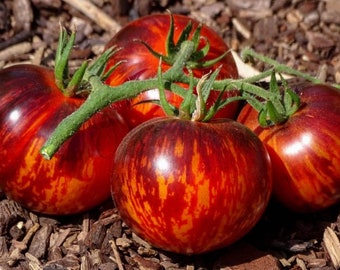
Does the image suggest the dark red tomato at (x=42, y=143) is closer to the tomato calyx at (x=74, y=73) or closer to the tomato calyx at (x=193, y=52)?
the tomato calyx at (x=74, y=73)

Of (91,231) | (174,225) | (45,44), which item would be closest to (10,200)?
(91,231)

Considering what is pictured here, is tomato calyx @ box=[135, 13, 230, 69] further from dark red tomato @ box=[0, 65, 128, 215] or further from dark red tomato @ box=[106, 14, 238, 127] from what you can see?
dark red tomato @ box=[0, 65, 128, 215]

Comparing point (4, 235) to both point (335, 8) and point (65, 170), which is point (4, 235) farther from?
point (335, 8)

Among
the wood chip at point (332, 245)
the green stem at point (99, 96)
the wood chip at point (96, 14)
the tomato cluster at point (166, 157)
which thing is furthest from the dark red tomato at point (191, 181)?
the wood chip at point (96, 14)

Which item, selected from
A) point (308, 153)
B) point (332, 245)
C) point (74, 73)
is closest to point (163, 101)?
point (74, 73)

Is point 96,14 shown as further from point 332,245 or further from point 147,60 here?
point 332,245
